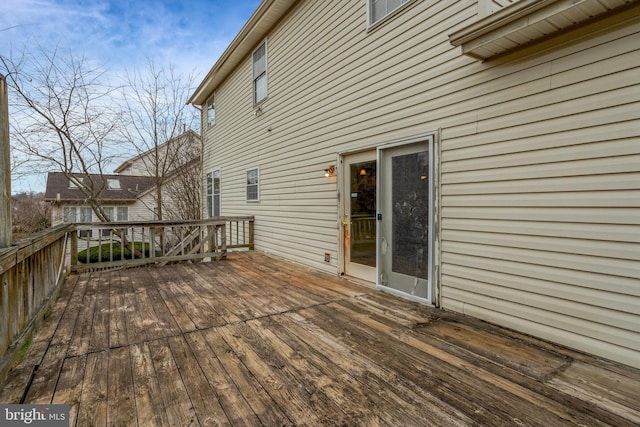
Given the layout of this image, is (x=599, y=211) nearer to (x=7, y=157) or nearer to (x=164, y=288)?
(x=7, y=157)

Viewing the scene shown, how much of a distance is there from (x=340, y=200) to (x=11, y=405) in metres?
3.91

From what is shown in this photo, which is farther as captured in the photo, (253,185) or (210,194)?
(210,194)

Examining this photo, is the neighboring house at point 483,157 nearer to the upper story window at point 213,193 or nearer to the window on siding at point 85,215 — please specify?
the upper story window at point 213,193

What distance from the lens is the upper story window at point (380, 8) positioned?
12.6 ft

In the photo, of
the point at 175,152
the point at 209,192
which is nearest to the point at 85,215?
the point at 175,152

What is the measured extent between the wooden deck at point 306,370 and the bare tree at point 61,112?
6.49 metres

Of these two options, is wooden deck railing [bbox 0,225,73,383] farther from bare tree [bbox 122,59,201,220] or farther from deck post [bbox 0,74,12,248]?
bare tree [bbox 122,59,201,220]

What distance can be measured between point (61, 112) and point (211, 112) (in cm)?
409

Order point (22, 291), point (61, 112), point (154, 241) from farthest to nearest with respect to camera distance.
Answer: point (61, 112)
point (154, 241)
point (22, 291)

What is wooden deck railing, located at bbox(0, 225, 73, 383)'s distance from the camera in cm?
210

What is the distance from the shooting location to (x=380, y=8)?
4086 mm

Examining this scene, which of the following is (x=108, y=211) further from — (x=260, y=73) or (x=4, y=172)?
(x=4, y=172)

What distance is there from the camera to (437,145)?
10.9 feet

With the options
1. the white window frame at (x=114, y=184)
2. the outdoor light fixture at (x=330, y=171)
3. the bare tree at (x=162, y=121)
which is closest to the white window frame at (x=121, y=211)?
the white window frame at (x=114, y=184)
